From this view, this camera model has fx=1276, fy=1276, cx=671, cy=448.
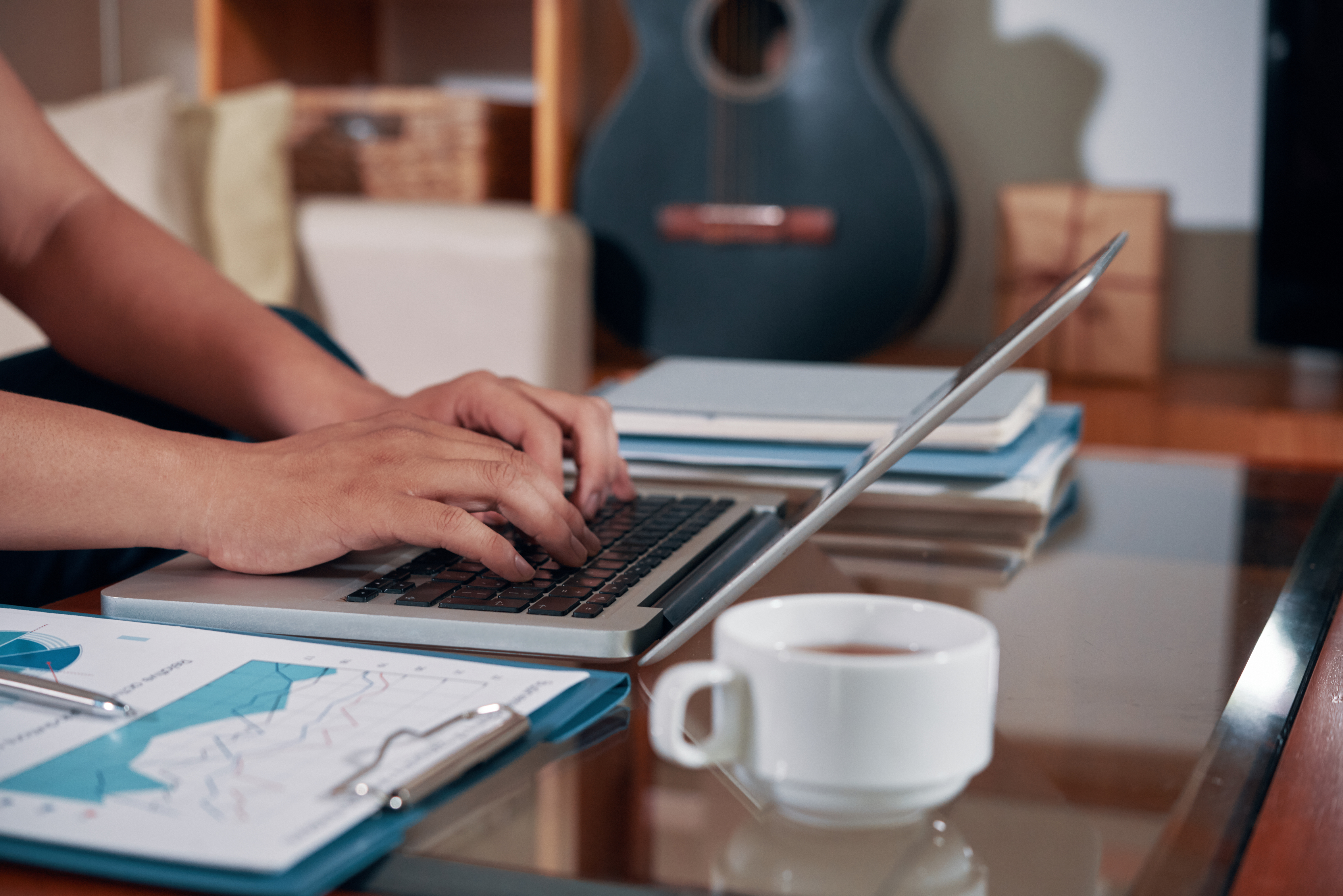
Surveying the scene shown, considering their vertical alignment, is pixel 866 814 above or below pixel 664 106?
below

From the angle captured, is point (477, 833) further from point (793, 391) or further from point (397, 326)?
point (397, 326)

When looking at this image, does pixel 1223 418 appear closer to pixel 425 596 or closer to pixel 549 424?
pixel 549 424

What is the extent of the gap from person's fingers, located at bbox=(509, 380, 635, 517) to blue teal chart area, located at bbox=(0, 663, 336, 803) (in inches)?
9.5

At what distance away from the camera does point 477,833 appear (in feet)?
1.05

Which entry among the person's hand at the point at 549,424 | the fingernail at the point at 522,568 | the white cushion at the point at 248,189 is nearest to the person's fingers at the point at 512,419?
the person's hand at the point at 549,424

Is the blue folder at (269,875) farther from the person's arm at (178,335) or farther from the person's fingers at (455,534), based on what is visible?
the person's arm at (178,335)

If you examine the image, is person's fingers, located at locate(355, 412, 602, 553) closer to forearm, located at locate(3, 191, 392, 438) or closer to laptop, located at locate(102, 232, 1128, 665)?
laptop, located at locate(102, 232, 1128, 665)

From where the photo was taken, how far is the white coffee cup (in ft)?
1.00

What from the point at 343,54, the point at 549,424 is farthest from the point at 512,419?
the point at 343,54

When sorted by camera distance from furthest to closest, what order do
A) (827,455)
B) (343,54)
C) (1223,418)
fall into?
(343,54), (1223,418), (827,455)

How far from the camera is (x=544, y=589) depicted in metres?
0.51

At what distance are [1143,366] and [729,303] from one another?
649 mm

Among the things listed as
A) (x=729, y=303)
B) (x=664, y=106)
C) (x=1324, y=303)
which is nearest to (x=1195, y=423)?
(x=1324, y=303)

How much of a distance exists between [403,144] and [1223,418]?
4.58ft
